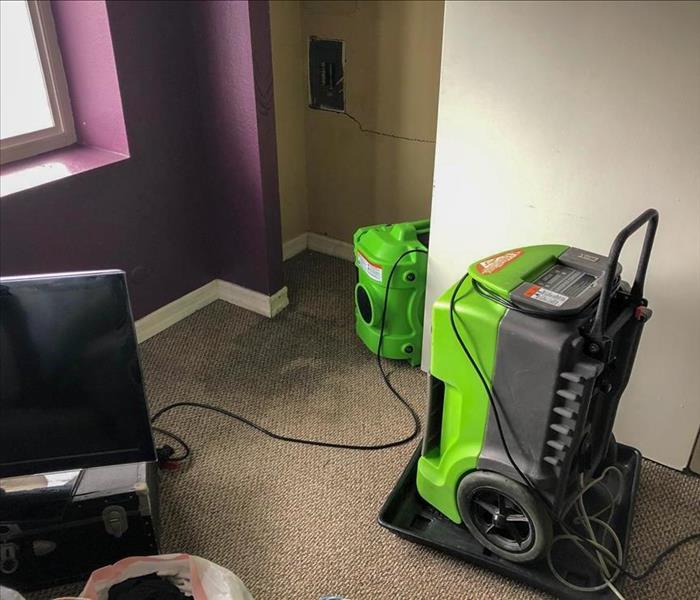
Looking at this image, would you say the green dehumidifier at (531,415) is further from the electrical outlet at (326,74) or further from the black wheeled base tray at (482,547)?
the electrical outlet at (326,74)

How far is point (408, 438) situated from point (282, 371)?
1.55ft

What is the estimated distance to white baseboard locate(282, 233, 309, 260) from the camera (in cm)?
270

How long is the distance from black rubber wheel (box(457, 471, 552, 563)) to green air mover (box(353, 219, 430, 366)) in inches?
27.4

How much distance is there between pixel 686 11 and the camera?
125cm

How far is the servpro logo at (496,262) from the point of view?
50.8 inches

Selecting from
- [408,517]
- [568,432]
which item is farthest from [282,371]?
[568,432]

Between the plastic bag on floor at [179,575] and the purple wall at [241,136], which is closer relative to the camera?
the plastic bag on floor at [179,575]

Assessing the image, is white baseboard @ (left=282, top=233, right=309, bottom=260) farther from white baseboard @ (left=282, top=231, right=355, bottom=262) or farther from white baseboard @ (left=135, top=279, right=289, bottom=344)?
white baseboard @ (left=135, top=279, right=289, bottom=344)

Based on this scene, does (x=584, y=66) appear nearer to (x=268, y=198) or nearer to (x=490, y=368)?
(x=490, y=368)

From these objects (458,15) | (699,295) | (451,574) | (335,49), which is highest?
(458,15)

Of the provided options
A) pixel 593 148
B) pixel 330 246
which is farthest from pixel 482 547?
pixel 330 246

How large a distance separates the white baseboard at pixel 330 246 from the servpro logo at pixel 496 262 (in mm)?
1351

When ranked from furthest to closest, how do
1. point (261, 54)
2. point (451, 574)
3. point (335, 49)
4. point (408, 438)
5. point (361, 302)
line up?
point (335, 49) < point (361, 302) < point (261, 54) < point (408, 438) < point (451, 574)

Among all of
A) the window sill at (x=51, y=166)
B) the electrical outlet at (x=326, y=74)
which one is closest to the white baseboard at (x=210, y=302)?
the window sill at (x=51, y=166)
